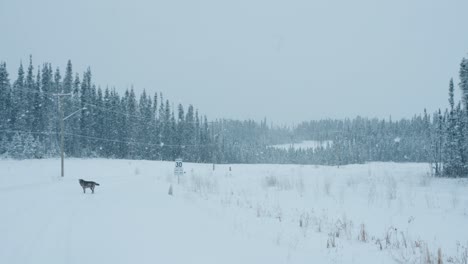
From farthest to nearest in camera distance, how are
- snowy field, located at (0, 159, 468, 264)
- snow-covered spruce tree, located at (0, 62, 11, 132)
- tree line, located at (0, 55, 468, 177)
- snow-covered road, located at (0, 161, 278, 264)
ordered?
snow-covered spruce tree, located at (0, 62, 11, 132) < tree line, located at (0, 55, 468, 177) < snowy field, located at (0, 159, 468, 264) < snow-covered road, located at (0, 161, 278, 264)

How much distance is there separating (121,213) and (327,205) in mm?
8184

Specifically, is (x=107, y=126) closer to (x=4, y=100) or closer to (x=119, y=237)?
(x=4, y=100)

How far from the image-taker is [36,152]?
5406 centimetres

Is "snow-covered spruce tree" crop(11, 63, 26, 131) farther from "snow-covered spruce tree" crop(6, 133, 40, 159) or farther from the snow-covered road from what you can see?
the snow-covered road

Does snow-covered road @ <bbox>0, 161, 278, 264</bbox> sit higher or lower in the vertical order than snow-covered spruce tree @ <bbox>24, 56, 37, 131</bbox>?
lower

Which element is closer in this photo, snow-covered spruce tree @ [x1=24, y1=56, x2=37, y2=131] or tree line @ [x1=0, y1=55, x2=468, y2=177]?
tree line @ [x1=0, y1=55, x2=468, y2=177]

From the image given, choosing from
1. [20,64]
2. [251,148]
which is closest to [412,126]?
[251,148]

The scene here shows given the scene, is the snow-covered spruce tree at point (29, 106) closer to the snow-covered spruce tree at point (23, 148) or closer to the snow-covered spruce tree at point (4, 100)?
the snow-covered spruce tree at point (4, 100)

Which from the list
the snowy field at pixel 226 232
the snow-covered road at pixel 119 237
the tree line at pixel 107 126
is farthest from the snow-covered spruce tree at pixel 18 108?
the snow-covered road at pixel 119 237

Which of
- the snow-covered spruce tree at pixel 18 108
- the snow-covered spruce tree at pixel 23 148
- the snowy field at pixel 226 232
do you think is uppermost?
the snow-covered spruce tree at pixel 18 108

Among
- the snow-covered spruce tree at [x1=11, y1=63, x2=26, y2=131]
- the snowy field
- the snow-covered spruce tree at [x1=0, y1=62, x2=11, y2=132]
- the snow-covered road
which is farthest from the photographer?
the snow-covered spruce tree at [x1=11, y1=63, x2=26, y2=131]

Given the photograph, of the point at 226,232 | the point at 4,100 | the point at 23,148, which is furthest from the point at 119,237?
the point at 4,100

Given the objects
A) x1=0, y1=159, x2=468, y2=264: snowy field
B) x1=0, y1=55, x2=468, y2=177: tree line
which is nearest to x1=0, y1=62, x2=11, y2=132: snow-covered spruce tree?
x1=0, y1=55, x2=468, y2=177: tree line

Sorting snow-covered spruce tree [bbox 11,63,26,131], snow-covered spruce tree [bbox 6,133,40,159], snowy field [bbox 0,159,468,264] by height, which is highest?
snow-covered spruce tree [bbox 11,63,26,131]
